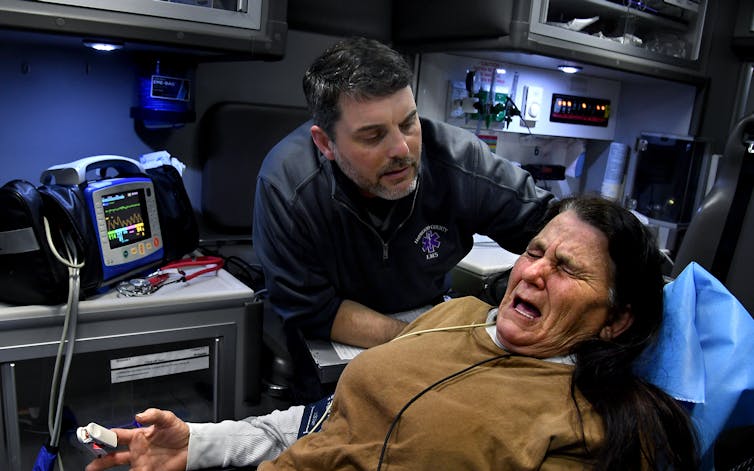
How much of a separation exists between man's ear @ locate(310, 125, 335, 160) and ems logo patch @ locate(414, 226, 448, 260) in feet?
1.05

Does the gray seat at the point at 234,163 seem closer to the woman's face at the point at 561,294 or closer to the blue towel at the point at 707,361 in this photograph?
the woman's face at the point at 561,294

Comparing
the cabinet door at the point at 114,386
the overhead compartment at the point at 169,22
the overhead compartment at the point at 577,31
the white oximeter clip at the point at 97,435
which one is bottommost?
the cabinet door at the point at 114,386

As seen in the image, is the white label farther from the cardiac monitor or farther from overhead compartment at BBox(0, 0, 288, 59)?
overhead compartment at BBox(0, 0, 288, 59)

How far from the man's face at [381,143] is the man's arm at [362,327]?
30cm

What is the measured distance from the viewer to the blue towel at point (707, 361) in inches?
38.6

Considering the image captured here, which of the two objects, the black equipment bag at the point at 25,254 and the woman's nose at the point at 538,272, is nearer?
the woman's nose at the point at 538,272

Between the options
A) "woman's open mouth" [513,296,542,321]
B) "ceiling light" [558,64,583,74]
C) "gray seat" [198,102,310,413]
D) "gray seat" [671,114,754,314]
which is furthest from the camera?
"ceiling light" [558,64,583,74]

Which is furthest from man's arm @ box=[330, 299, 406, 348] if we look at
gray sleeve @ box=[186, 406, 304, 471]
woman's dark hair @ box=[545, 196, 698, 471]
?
woman's dark hair @ box=[545, 196, 698, 471]

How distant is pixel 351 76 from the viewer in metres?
1.36

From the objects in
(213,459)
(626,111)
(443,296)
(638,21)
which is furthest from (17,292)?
(626,111)

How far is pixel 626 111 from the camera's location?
3.03 m

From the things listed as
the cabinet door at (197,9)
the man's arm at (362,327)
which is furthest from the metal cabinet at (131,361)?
the cabinet door at (197,9)

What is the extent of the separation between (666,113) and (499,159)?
1662 millimetres

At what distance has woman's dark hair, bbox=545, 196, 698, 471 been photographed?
0.87 meters
